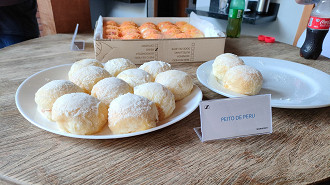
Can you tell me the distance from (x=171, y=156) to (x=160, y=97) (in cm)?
16

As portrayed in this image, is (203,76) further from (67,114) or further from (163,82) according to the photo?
(67,114)

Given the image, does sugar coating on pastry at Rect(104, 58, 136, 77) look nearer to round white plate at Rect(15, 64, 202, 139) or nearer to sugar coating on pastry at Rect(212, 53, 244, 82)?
round white plate at Rect(15, 64, 202, 139)

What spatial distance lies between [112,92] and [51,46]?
0.88 m

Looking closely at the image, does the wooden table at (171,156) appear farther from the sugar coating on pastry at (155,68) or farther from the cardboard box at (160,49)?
the cardboard box at (160,49)

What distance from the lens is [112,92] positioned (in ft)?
2.07

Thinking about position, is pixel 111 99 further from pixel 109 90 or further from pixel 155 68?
pixel 155 68

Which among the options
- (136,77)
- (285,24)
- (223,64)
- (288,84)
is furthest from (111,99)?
(285,24)

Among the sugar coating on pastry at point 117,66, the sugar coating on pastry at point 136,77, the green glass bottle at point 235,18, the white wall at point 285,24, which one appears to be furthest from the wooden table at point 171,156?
the white wall at point 285,24

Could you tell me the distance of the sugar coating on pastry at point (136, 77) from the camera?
0.72 m

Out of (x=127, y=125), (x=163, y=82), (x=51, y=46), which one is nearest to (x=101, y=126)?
(x=127, y=125)

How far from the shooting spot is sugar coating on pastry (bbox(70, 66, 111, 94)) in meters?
0.71

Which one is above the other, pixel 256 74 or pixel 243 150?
pixel 256 74

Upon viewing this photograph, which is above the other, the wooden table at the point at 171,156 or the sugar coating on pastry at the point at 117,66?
the sugar coating on pastry at the point at 117,66

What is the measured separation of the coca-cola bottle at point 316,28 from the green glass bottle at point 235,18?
0.44 m
